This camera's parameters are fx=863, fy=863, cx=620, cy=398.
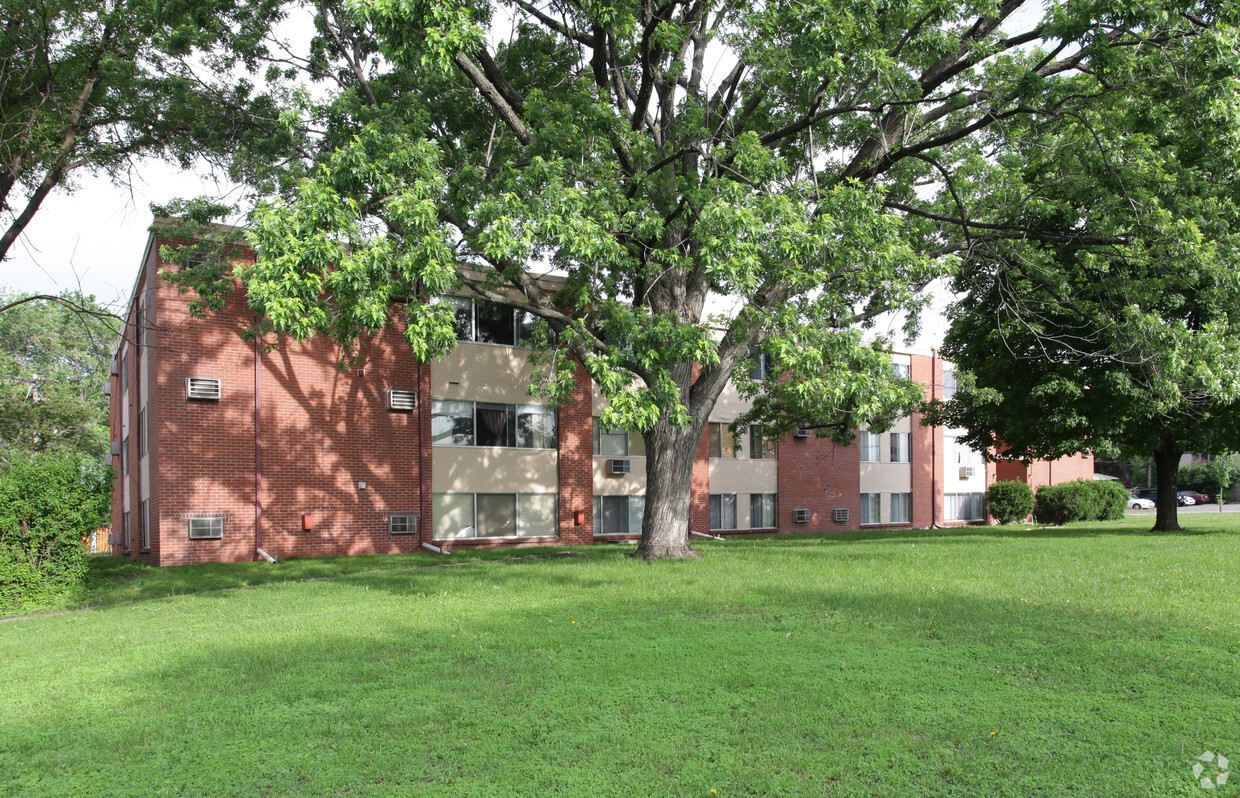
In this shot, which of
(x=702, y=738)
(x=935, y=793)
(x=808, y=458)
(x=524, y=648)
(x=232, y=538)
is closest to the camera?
(x=935, y=793)

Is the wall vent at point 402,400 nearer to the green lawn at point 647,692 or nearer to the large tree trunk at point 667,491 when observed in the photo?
the large tree trunk at point 667,491

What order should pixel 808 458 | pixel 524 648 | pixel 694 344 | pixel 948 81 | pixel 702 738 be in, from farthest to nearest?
pixel 808 458
pixel 948 81
pixel 694 344
pixel 524 648
pixel 702 738

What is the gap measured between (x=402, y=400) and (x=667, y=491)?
8794 millimetres

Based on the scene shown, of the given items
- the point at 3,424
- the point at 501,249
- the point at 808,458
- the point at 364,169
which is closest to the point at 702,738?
the point at 501,249

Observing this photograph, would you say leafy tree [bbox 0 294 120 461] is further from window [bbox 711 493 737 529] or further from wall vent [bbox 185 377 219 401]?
window [bbox 711 493 737 529]

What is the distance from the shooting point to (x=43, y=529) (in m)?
13.0

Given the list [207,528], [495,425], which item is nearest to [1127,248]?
[495,425]

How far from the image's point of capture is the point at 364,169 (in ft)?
36.5

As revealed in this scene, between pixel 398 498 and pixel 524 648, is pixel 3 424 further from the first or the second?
pixel 524 648

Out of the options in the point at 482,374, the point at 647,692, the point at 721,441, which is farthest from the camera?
the point at 721,441

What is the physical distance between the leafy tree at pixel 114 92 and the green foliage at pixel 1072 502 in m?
34.0

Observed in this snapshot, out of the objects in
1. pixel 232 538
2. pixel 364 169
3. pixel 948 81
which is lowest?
pixel 232 538

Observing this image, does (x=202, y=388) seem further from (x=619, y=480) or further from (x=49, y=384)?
(x=49, y=384)

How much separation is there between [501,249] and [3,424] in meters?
32.0
